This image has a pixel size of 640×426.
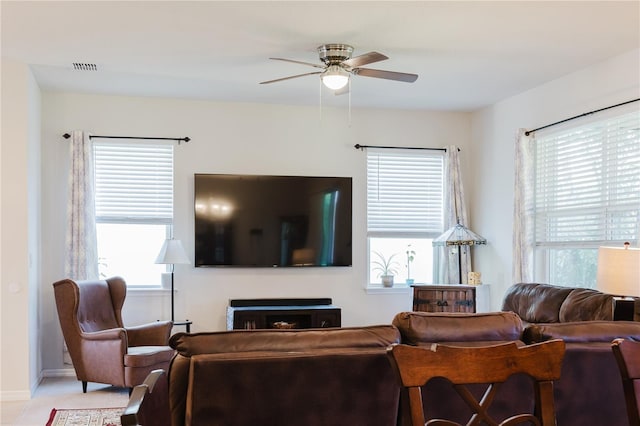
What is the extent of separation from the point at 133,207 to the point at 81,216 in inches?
21.2

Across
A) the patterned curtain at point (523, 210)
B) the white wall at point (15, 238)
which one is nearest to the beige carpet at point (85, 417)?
the white wall at point (15, 238)

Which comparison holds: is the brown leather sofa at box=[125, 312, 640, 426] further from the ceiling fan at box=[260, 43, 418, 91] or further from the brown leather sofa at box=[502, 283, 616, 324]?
the ceiling fan at box=[260, 43, 418, 91]

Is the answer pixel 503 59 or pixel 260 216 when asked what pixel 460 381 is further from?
pixel 260 216

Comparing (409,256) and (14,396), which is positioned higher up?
(409,256)

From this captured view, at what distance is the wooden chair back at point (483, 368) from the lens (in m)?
1.69

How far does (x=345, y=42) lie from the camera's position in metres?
4.73

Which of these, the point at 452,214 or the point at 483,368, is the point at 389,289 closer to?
the point at 452,214

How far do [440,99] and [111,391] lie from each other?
4300 mm

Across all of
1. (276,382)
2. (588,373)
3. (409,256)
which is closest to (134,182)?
(409,256)

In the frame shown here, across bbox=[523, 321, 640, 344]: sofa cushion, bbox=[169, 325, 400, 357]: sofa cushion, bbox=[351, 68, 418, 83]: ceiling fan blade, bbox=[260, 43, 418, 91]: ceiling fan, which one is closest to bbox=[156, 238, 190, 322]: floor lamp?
bbox=[260, 43, 418, 91]: ceiling fan

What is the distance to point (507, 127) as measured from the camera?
6668 mm

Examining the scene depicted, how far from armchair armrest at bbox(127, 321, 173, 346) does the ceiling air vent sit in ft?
7.53

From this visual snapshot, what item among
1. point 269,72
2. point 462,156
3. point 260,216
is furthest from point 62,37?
point 462,156

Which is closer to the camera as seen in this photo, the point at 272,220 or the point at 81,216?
the point at 81,216
